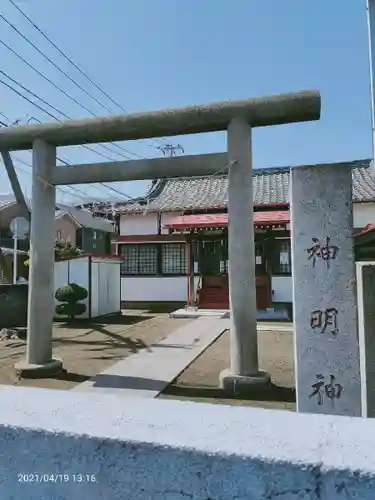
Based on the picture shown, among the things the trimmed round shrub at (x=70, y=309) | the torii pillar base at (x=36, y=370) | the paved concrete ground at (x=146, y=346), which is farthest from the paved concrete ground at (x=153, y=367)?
the trimmed round shrub at (x=70, y=309)

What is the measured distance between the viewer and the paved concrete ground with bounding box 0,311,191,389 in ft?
22.0

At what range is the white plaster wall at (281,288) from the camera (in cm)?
1747

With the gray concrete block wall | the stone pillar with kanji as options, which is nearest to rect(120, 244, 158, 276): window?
the stone pillar with kanji

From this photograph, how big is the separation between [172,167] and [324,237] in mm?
3303

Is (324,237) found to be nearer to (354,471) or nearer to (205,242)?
(354,471)

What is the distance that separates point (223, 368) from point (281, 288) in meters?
10.8

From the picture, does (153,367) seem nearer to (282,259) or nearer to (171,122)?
(171,122)

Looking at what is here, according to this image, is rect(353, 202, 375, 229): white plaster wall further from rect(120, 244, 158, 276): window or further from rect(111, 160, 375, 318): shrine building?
rect(120, 244, 158, 276): window

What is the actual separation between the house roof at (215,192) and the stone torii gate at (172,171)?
11943mm

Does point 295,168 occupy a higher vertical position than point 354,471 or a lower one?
higher

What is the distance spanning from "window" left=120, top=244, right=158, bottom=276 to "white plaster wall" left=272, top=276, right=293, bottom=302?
558 centimetres

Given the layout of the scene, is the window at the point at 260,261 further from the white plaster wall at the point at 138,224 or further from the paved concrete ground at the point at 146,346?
the white plaster wall at the point at 138,224

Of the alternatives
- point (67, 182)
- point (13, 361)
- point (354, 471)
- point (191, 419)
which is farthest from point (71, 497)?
point (13, 361)

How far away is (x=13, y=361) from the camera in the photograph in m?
7.89
